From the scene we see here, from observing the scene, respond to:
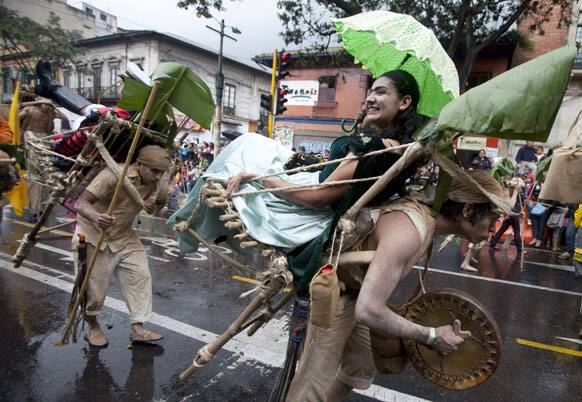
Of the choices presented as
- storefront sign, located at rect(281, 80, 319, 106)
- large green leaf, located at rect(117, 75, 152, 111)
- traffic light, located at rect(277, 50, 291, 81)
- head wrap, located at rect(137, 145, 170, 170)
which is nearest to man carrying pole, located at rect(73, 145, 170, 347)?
head wrap, located at rect(137, 145, 170, 170)

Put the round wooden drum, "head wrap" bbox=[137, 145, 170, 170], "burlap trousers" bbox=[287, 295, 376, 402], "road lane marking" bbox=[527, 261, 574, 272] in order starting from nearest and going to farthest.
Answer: the round wooden drum < "burlap trousers" bbox=[287, 295, 376, 402] < "head wrap" bbox=[137, 145, 170, 170] < "road lane marking" bbox=[527, 261, 574, 272]

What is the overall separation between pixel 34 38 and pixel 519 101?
26.6m

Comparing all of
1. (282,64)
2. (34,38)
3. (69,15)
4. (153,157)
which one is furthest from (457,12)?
(69,15)

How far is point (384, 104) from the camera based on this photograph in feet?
7.07

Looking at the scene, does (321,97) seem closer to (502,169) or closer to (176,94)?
(502,169)

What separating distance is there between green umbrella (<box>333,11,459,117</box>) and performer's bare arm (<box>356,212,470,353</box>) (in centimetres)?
97

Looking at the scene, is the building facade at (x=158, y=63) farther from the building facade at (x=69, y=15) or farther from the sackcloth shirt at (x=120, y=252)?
Result: the sackcloth shirt at (x=120, y=252)

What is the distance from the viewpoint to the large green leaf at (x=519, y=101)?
145 cm

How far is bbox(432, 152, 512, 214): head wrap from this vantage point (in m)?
1.84

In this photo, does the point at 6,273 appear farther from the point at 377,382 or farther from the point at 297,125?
the point at 297,125

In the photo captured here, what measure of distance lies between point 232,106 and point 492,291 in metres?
31.7

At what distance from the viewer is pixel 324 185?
203 cm

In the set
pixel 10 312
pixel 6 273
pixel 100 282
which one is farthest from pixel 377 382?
pixel 6 273

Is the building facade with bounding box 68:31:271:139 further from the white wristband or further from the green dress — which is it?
the white wristband
